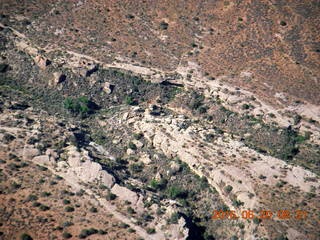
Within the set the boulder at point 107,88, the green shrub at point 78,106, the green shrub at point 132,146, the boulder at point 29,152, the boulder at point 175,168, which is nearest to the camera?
the boulder at point 29,152

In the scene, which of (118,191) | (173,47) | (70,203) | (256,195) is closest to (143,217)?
(118,191)

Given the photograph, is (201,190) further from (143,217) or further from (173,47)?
(173,47)

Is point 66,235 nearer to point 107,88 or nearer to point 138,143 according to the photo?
point 138,143

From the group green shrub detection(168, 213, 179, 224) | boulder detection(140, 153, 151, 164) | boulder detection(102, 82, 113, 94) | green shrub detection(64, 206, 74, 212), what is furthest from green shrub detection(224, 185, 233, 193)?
boulder detection(102, 82, 113, 94)

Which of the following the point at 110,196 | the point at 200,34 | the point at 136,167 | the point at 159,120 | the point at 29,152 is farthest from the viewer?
the point at 200,34

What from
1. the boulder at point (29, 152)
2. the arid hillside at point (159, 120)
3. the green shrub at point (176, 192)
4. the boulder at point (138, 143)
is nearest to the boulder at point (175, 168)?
the arid hillside at point (159, 120)

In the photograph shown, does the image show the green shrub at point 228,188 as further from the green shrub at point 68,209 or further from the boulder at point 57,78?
the boulder at point 57,78

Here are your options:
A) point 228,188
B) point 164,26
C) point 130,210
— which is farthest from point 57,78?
point 228,188

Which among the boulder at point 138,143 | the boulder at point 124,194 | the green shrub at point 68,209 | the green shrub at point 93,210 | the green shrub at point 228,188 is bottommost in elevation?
the green shrub at point 68,209

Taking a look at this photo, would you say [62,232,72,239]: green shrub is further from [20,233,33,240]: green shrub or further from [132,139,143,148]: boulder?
[132,139,143,148]: boulder

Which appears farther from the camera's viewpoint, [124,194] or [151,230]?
[124,194]

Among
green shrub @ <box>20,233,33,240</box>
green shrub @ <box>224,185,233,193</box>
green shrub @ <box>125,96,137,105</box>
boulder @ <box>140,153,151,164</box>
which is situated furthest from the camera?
green shrub @ <box>125,96,137,105</box>
